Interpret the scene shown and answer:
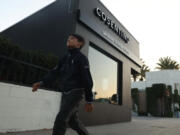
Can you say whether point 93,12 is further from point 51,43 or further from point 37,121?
point 37,121

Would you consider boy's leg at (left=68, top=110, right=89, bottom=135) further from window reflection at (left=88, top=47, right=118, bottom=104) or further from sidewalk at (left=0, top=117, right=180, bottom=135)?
window reflection at (left=88, top=47, right=118, bottom=104)

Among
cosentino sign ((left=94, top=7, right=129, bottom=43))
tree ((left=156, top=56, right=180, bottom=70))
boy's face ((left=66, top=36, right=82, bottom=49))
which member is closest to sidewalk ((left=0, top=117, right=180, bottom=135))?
boy's face ((left=66, top=36, right=82, bottom=49))

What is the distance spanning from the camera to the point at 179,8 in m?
8.57

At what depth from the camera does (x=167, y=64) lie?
3372cm

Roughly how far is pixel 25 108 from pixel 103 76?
425 cm

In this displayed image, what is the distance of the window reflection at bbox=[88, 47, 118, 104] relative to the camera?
699 cm

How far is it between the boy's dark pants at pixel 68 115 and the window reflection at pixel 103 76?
4.75m

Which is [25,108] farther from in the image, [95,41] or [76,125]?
[95,41]

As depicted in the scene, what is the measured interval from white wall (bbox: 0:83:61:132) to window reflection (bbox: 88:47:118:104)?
2.43 meters

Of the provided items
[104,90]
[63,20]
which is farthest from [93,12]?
[104,90]

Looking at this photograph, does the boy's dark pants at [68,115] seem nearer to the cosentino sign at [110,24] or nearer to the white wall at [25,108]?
the white wall at [25,108]

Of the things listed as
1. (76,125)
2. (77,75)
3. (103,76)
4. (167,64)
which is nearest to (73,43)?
(77,75)

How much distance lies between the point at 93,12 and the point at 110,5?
2.02 metres

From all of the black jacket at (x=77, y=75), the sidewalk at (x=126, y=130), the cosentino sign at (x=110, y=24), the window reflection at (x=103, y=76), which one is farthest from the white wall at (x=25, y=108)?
the cosentino sign at (x=110, y=24)
